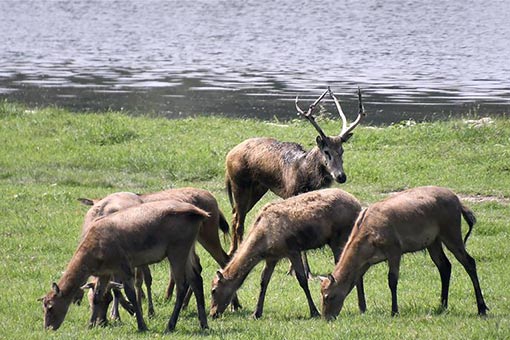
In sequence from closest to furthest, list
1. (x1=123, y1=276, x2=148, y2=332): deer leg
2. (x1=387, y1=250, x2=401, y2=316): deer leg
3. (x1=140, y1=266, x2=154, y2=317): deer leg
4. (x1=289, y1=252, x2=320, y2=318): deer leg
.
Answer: (x1=123, y1=276, x2=148, y2=332): deer leg → (x1=387, y1=250, x2=401, y2=316): deer leg → (x1=289, y1=252, x2=320, y2=318): deer leg → (x1=140, y1=266, x2=154, y2=317): deer leg

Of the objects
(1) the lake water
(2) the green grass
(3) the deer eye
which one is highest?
(3) the deer eye

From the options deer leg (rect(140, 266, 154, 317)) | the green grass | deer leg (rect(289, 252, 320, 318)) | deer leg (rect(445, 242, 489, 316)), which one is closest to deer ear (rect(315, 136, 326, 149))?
the green grass

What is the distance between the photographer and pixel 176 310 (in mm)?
9836

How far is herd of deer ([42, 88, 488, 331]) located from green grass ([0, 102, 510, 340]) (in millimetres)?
267

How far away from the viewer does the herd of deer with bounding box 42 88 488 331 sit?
9.77m

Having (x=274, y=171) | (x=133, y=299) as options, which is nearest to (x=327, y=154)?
(x=274, y=171)

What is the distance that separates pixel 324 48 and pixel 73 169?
29847 millimetres

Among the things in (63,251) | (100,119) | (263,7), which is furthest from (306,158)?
(263,7)

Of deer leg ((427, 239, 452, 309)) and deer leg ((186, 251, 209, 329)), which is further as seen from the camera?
deer leg ((427, 239, 452, 309))

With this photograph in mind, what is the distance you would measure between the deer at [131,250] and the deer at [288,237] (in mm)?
791

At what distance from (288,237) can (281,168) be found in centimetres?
330

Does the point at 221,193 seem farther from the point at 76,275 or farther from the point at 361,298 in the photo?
the point at 76,275

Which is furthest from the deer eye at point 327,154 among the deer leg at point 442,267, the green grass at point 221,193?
the deer leg at point 442,267

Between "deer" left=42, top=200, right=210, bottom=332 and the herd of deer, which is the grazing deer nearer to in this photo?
the herd of deer
